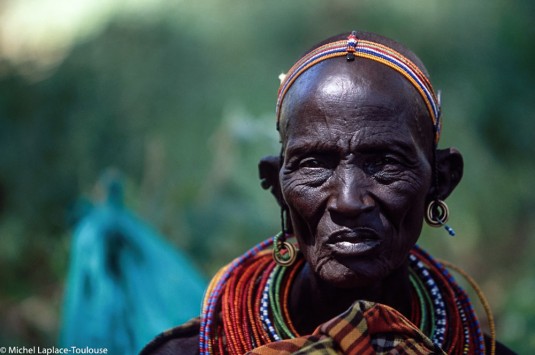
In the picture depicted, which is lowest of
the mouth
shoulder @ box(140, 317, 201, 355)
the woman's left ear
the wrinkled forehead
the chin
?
the chin

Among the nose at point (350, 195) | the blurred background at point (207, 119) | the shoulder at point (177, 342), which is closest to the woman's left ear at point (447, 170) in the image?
the nose at point (350, 195)

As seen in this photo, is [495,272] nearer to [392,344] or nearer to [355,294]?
[355,294]

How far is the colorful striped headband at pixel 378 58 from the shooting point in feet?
7.37

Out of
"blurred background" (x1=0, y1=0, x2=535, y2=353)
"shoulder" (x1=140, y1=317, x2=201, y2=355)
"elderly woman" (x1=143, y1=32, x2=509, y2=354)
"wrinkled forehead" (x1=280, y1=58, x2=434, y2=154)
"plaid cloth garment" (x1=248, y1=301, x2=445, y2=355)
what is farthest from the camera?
"blurred background" (x1=0, y1=0, x2=535, y2=353)

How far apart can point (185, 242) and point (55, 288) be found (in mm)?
1225

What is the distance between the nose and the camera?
205 centimetres

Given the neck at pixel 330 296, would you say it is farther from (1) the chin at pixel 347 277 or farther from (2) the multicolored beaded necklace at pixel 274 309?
(1) the chin at pixel 347 277

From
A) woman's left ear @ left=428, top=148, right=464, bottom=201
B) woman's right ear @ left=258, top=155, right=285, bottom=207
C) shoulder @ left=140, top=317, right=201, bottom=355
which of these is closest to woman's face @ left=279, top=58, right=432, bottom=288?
woman's left ear @ left=428, top=148, right=464, bottom=201

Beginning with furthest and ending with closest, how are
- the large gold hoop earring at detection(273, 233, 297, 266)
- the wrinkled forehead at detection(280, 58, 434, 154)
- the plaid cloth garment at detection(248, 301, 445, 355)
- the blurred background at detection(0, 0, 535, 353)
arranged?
the blurred background at detection(0, 0, 535, 353) → the large gold hoop earring at detection(273, 233, 297, 266) → the wrinkled forehead at detection(280, 58, 434, 154) → the plaid cloth garment at detection(248, 301, 445, 355)

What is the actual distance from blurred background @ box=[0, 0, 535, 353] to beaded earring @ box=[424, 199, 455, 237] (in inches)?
142

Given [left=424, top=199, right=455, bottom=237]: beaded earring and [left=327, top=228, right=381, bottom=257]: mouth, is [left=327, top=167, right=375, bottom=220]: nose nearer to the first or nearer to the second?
[left=327, top=228, right=381, bottom=257]: mouth

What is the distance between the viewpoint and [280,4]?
22.1 ft

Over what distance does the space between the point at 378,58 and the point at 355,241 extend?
0.59 meters

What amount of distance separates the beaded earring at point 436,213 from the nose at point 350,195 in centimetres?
33
